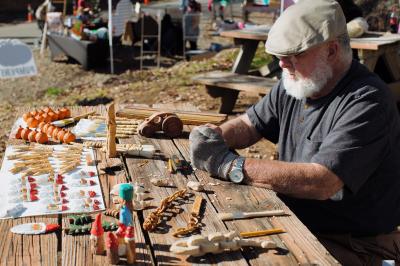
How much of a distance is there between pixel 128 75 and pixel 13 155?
7814mm

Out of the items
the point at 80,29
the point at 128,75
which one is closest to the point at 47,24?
the point at 80,29

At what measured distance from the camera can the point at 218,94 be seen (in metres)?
6.80

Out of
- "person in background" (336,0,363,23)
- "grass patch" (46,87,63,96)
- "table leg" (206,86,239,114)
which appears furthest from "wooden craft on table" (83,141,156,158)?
"grass patch" (46,87,63,96)

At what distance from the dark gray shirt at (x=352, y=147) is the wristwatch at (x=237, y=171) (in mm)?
302

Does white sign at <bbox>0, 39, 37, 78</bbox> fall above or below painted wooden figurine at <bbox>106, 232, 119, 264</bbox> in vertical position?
below

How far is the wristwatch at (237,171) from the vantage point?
8.20ft

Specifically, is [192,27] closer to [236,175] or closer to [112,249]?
[236,175]

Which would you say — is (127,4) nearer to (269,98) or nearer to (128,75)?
(128,75)

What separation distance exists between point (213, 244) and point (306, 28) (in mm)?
1120

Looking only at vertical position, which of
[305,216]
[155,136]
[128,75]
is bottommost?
[128,75]

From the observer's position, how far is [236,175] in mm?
2506

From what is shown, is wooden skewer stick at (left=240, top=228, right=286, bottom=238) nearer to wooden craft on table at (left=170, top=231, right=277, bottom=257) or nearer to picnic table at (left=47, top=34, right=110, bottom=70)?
wooden craft on table at (left=170, top=231, right=277, bottom=257)

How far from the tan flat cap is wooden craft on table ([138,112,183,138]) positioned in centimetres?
83

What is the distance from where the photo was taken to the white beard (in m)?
2.59
